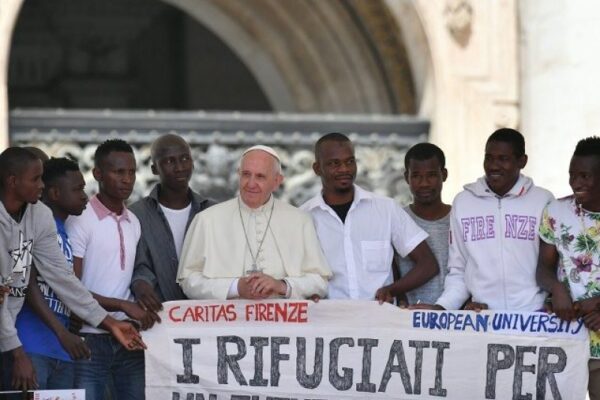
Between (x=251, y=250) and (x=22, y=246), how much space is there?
1221mm

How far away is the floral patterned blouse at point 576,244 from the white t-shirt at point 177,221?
1.84 m

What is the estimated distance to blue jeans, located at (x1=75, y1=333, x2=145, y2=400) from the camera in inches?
338

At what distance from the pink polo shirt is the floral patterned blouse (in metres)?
2.08

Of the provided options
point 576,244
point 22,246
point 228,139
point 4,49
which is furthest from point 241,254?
point 228,139

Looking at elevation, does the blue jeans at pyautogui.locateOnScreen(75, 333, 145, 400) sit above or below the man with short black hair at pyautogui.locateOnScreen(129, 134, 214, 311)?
below

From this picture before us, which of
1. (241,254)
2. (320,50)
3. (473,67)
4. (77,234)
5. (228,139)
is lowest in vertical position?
(241,254)

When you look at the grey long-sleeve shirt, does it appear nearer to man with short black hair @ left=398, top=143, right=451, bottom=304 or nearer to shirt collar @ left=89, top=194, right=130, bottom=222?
shirt collar @ left=89, top=194, right=130, bottom=222

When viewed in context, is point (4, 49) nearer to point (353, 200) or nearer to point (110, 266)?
point (110, 266)

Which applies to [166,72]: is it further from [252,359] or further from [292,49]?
[252,359]

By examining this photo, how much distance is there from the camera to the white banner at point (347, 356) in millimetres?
8797

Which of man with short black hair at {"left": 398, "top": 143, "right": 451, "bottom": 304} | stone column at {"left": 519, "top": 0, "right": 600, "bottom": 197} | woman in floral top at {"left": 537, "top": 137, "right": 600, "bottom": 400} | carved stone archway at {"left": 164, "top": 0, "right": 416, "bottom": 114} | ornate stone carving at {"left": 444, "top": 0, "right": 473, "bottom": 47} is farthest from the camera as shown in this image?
carved stone archway at {"left": 164, "top": 0, "right": 416, "bottom": 114}

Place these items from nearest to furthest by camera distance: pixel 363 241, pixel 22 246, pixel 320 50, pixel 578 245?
pixel 22 246, pixel 578 245, pixel 363 241, pixel 320 50

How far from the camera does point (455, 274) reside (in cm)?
895

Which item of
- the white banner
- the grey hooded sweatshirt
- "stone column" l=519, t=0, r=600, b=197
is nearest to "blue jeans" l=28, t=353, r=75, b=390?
the grey hooded sweatshirt
